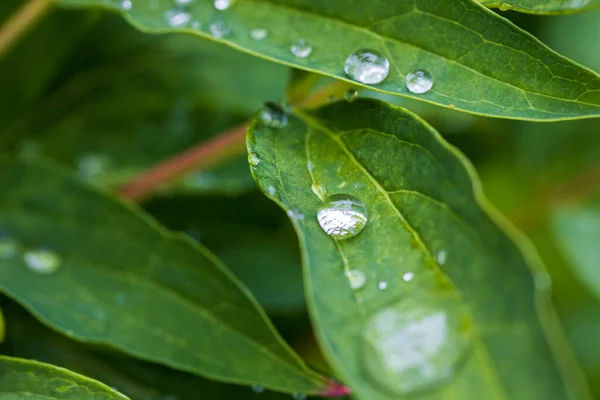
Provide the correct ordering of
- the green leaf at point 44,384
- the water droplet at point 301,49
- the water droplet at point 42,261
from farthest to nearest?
the water droplet at point 42,261 < the water droplet at point 301,49 < the green leaf at point 44,384

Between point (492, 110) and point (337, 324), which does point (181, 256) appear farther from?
point (492, 110)

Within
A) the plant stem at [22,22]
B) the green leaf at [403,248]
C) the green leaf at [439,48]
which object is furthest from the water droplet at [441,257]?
the plant stem at [22,22]

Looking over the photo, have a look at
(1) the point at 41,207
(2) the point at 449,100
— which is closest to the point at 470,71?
(2) the point at 449,100

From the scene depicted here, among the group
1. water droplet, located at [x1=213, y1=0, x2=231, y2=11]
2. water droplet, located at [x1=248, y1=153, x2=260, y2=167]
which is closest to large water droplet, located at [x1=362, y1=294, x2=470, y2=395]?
water droplet, located at [x1=248, y1=153, x2=260, y2=167]

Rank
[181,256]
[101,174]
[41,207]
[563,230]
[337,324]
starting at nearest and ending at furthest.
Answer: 1. [337,324]
2. [181,256]
3. [41,207]
4. [101,174]
5. [563,230]

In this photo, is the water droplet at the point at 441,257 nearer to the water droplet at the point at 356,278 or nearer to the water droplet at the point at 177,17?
the water droplet at the point at 356,278

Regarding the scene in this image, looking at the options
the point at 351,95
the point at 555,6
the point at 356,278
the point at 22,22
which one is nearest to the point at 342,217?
the point at 356,278

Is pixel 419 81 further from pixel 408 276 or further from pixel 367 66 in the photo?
pixel 408 276
